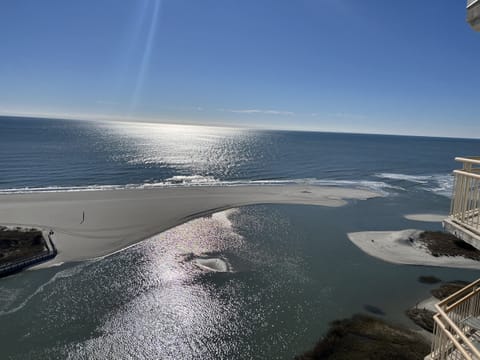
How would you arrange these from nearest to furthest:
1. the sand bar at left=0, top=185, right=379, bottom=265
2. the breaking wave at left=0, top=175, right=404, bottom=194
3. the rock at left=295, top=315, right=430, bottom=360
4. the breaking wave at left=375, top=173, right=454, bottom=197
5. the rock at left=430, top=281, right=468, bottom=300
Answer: the rock at left=295, top=315, right=430, bottom=360
the rock at left=430, top=281, right=468, bottom=300
the sand bar at left=0, top=185, right=379, bottom=265
the breaking wave at left=0, top=175, right=404, bottom=194
the breaking wave at left=375, top=173, right=454, bottom=197

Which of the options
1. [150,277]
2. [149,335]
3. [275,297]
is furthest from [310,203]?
[149,335]

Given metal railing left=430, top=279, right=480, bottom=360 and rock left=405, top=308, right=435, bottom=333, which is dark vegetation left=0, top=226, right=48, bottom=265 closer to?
metal railing left=430, top=279, right=480, bottom=360

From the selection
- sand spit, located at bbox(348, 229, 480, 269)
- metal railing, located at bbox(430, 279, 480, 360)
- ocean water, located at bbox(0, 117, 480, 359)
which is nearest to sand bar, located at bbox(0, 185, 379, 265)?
ocean water, located at bbox(0, 117, 480, 359)

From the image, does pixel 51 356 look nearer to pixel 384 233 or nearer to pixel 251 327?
pixel 251 327

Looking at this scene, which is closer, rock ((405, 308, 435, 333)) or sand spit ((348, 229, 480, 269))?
rock ((405, 308, 435, 333))

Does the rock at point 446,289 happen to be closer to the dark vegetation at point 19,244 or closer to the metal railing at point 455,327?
the metal railing at point 455,327

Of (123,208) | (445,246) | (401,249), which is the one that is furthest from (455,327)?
(123,208)
